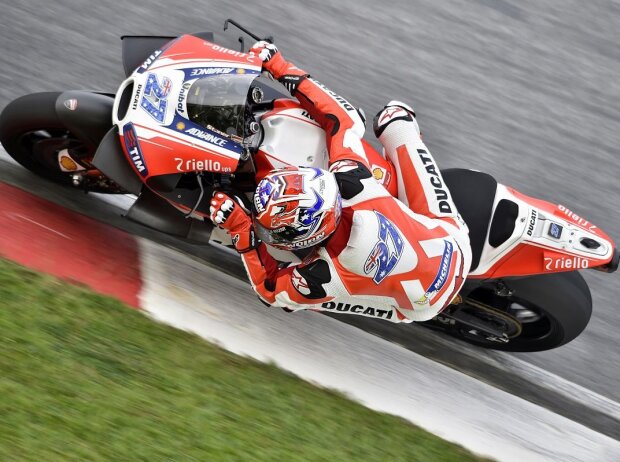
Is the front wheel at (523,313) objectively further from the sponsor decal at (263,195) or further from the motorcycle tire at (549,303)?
the sponsor decal at (263,195)

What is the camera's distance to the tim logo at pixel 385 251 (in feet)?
12.7

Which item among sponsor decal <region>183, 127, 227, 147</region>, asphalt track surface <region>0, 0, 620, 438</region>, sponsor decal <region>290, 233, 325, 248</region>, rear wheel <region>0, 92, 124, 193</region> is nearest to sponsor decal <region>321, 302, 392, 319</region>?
sponsor decal <region>290, 233, 325, 248</region>

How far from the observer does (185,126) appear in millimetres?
4199

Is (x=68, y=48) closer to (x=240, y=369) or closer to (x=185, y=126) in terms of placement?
(x=185, y=126)

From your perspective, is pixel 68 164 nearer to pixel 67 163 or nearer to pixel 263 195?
pixel 67 163

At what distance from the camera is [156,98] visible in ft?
13.8

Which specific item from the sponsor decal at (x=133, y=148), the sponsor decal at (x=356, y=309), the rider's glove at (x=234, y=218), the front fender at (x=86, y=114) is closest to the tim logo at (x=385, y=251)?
the sponsor decal at (x=356, y=309)

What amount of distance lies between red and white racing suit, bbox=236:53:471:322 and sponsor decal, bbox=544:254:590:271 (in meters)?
0.52

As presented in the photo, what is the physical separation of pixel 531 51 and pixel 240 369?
3.62 meters

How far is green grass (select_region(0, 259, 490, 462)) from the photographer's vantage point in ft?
12.8

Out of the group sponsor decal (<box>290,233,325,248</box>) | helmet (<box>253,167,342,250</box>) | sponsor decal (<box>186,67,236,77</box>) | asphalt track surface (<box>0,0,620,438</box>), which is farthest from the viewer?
asphalt track surface (<box>0,0,620,438</box>)

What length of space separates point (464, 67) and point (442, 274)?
2.82 meters

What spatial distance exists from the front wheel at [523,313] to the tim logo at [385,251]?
37.9 inches

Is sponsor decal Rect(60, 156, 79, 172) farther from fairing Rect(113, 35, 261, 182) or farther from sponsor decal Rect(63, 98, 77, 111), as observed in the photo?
fairing Rect(113, 35, 261, 182)
